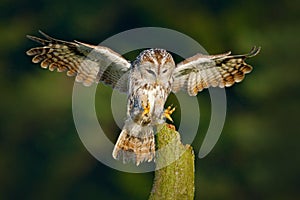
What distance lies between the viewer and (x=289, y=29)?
1474cm

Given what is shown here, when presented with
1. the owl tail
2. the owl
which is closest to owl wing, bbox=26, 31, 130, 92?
the owl

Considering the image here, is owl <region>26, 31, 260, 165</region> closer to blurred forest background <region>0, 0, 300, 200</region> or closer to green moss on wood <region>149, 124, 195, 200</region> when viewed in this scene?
green moss on wood <region>149, 124, 195, 200</region>

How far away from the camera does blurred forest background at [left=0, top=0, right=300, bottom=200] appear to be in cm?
1385

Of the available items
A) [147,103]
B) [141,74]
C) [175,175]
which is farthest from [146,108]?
[175,175]

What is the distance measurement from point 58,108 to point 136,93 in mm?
8085

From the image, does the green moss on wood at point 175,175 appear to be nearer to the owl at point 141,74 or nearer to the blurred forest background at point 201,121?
the owl at point 141,74

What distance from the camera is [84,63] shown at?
6.59 m

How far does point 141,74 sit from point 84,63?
1.29ft

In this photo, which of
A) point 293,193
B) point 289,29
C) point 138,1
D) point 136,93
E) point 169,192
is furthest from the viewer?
point 138,1

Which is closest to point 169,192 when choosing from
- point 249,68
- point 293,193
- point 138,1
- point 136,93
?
point 136,93

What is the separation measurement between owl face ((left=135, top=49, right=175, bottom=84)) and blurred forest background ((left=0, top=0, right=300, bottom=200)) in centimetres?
664

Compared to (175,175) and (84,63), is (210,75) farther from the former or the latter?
(175,175)

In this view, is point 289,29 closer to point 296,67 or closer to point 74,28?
point 296,67

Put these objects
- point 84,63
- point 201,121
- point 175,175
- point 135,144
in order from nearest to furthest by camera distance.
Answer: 1. point 175,175
2. point 135,144
3. point 84,63
4. point 201,121
